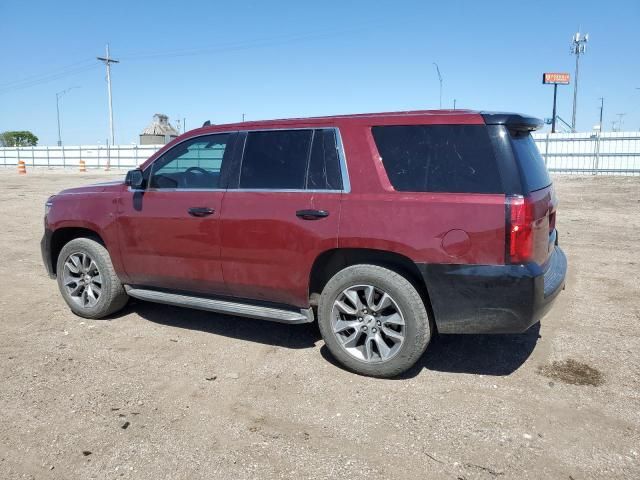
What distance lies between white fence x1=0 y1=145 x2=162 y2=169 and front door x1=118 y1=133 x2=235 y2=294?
32503 mm

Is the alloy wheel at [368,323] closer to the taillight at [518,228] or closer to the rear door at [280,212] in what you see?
the rear door at [280,212]

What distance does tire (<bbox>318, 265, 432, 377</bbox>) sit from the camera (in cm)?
372

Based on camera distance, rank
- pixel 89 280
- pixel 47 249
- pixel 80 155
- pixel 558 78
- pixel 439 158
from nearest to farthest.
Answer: pixel 439 158 → pixel 89 280 → pixel 47 249 → pixel 80 155 → pixel 558 78

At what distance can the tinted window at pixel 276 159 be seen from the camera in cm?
419

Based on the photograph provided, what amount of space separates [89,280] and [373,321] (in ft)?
9.87

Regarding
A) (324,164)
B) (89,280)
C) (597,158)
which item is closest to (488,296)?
(324,164)

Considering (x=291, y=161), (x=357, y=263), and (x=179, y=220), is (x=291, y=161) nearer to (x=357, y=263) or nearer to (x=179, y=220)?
(x=357, y=263)

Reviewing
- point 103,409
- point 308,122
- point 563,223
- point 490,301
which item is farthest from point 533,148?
point 563,223

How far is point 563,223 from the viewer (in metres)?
11.2

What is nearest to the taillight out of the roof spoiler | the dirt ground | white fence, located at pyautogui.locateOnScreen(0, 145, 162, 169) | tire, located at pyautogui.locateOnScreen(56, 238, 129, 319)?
the roof spoiler

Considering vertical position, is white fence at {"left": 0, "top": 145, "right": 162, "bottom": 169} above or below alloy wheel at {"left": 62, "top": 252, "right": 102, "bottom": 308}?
above

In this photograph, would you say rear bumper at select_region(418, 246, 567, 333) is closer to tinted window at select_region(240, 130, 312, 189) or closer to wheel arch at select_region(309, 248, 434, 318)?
wheel arch at select_region(309, 248, 434, 318)

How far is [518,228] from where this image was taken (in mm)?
3375

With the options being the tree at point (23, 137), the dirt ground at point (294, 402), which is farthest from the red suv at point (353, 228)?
the tree at point (23, 137)
